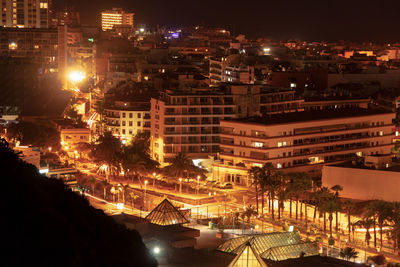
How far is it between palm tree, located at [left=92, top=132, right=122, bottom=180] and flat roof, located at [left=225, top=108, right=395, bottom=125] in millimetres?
4264

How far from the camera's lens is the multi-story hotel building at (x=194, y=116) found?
3516 centimetres

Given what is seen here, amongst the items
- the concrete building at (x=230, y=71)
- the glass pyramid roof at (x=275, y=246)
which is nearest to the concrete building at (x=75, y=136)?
the concrete building at (x=230, y=71)

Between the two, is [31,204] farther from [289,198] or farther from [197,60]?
[197,60]

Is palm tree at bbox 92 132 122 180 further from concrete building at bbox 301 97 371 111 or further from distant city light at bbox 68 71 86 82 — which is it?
distant city light at bbox 68 71 86 82

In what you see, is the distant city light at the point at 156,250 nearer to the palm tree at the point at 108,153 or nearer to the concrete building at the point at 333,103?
the palm tree at the point at 108,153

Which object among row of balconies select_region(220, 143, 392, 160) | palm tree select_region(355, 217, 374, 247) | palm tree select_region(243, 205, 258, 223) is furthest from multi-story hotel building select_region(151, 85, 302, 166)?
palm tree select_region(355, 217, 374, 247)

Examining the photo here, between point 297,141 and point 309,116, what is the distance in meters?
1.63

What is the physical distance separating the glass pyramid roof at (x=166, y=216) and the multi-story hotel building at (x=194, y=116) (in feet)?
32.7

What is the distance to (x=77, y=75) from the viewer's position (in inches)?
2594

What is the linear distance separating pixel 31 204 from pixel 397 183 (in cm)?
1491

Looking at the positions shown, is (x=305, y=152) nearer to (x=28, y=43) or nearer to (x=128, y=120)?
(x=128, y=120)

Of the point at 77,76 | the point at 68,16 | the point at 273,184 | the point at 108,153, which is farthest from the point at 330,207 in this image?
the point at 68,16

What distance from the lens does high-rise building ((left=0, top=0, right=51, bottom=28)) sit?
85.8 metres

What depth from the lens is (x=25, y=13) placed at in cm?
8694
